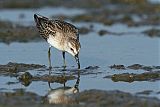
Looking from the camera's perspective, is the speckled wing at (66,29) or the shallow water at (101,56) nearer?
the shallow water at (101,56)

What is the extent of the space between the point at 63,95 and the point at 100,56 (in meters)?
4.69

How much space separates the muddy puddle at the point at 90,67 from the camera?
12289 mm

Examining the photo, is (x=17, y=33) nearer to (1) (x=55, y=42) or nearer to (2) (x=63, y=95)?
(1) (x=55, y=42)

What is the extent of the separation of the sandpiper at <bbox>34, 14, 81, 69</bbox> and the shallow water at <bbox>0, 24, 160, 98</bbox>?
0.70 metres

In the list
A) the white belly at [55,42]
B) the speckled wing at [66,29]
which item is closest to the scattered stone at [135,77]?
A: the speckled wing at [66,29]

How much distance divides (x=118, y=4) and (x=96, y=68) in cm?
1637

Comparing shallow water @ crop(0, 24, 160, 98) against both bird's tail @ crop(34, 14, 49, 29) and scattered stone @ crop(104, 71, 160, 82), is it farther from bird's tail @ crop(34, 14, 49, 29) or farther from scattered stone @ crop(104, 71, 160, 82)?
bird's tail @ crop(34, 14, 49, 29)

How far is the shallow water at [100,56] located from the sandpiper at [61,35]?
0.70 meters

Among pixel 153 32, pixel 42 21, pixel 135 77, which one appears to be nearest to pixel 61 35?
pixel 42 21

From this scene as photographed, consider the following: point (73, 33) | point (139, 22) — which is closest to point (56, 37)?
point (73, 33)

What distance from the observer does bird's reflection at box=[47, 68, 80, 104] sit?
39.7ft

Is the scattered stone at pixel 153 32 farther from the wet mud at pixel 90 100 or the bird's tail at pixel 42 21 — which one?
the wet mud at pixel 90 100

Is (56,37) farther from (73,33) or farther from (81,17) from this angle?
(81,17)

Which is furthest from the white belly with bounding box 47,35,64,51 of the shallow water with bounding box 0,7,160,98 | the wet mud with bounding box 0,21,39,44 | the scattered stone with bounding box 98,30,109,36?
the scattered stone with bounding box 98,30,109,36
